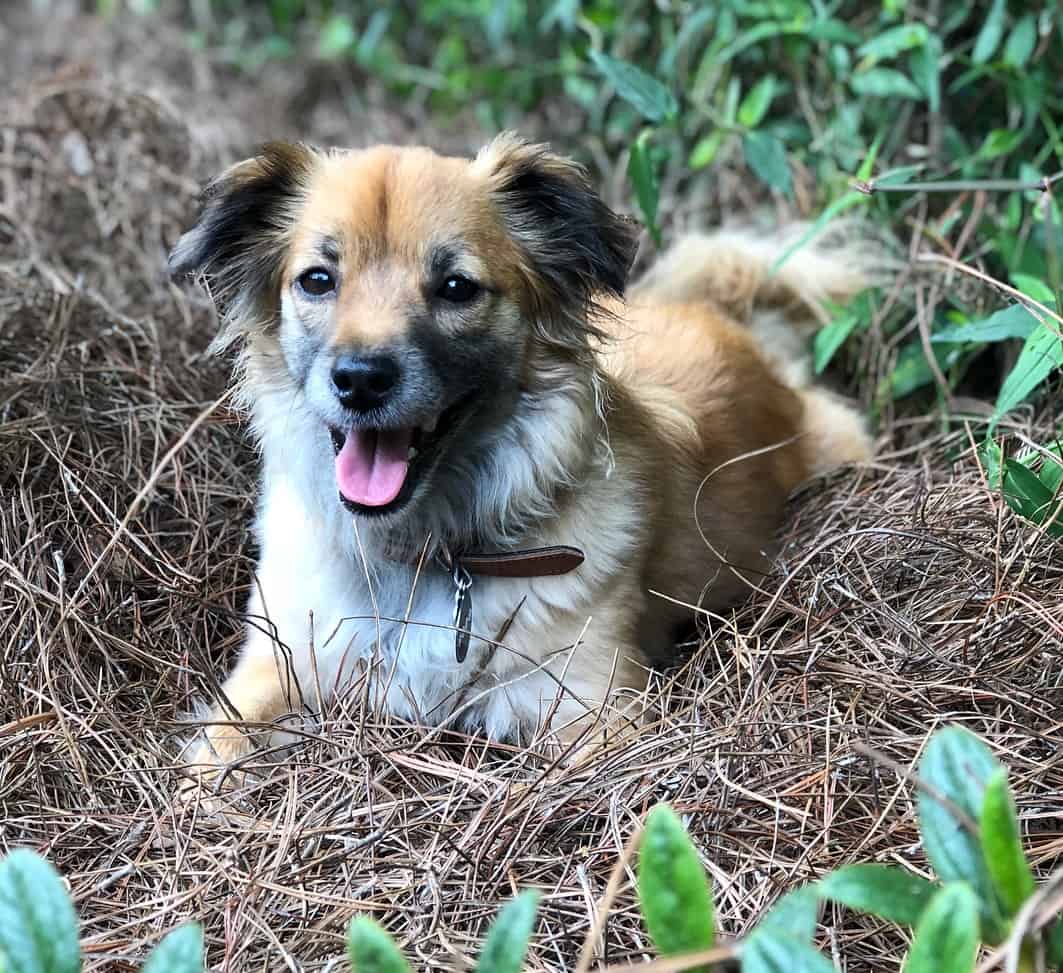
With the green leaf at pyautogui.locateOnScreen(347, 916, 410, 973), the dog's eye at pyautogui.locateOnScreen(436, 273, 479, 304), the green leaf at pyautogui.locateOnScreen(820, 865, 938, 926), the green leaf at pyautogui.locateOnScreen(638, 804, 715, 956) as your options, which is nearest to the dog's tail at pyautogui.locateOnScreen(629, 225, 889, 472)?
the dog's eye at pyautogui.locateOnScreen(436, 273, 479, 304)

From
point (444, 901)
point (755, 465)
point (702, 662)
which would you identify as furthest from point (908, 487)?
point (444, 901)

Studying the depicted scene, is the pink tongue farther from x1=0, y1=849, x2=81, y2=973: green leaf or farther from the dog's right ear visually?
x1=0, y1=849, x2=81, y2=973: green leaf

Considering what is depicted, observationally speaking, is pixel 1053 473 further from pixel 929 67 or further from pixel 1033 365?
pixel 929 67

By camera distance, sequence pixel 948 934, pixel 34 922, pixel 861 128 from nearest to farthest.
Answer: pixel 948 934 < pixel 34 922 < pixel 861 128

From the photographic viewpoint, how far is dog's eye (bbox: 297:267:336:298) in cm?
268

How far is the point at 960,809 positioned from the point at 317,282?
1876 mm

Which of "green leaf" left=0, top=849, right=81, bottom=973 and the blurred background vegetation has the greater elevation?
the blurred background vegetation

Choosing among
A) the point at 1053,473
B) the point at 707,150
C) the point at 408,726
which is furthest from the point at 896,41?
the point at 408,726

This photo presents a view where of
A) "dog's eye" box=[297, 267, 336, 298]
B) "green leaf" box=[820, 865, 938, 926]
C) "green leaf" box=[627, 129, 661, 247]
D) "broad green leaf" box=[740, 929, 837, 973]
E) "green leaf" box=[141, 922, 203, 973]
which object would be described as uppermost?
"green leaf" box=[627, 129, 661, 247]

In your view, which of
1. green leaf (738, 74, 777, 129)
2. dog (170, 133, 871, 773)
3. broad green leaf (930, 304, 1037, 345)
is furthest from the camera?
green leaf (738, 74, 777, 129)

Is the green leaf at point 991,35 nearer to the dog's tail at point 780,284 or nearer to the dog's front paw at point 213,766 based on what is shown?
the dog's tail at point 780,284

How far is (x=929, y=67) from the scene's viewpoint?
3869 millimetres

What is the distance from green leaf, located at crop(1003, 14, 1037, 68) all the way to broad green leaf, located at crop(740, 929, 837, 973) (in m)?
3.43

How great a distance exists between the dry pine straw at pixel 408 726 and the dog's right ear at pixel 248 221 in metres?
0.40
